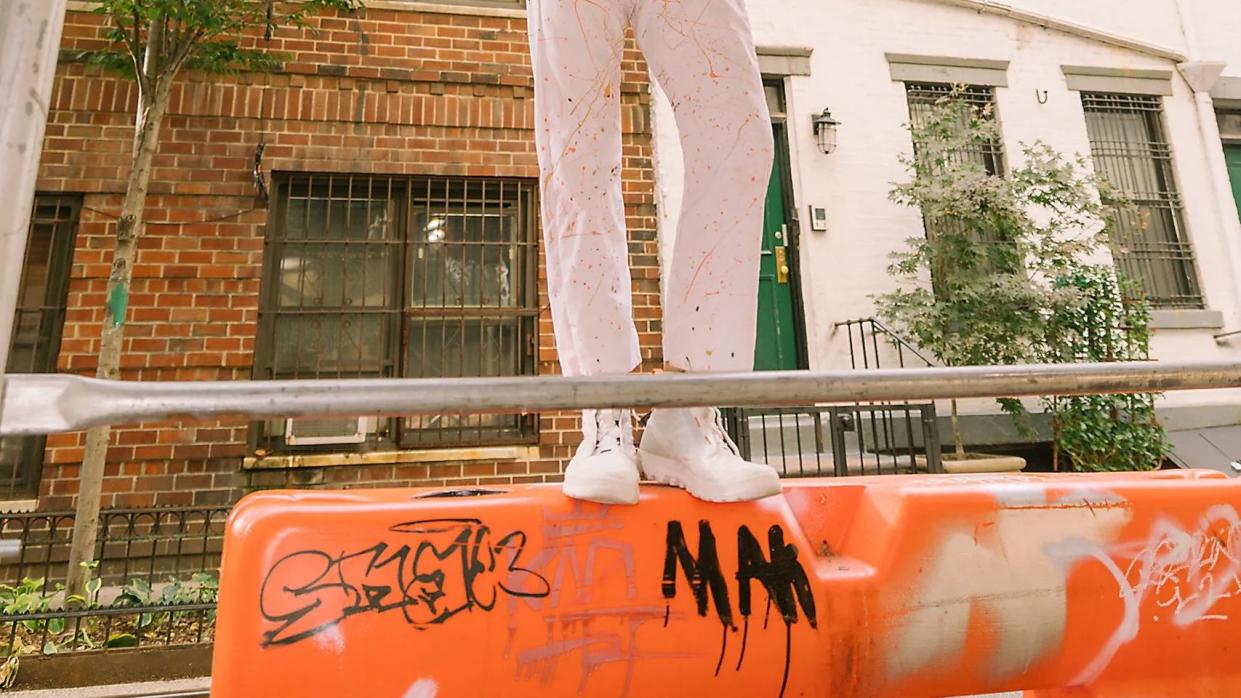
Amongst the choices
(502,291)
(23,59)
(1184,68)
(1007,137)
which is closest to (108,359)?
(502,291)

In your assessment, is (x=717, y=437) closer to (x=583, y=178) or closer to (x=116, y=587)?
(x=583, y=178)

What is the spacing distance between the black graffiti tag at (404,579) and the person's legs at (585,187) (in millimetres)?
320

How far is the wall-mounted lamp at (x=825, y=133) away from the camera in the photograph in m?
5.58

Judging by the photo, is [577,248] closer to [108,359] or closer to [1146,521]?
[1146,521]

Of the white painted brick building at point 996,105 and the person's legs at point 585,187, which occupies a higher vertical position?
the white painted brick building at point 996,105

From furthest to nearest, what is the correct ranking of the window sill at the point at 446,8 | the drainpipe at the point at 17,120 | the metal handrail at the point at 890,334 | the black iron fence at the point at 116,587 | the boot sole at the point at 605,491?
the metal handrail at the point at 890,334 < the window sill at the point at 446,8 < the black iron fence at the point at 116,587 < the boot sole at the point at 605,491 < the drainpipe at the point at 17,120

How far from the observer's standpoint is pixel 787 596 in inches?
29.8

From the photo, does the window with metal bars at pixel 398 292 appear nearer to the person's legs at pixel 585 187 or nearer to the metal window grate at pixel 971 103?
the person's legs at pixel 585 187

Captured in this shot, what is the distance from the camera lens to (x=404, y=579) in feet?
2.22

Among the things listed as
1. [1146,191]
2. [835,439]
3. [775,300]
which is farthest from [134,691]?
[1146,191]

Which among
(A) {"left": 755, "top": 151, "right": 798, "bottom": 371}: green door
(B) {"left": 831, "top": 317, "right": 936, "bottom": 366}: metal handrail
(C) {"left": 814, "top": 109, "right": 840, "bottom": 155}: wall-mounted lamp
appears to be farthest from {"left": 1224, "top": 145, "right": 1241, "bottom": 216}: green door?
(A) {"left": 755, "top": 151, "right": 798, "bottom": 371}: green door

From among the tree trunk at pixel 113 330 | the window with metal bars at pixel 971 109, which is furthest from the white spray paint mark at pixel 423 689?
the window with metal bars at pixel 971 109

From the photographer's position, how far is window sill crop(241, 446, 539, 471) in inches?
154

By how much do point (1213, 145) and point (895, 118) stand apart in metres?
3.55
